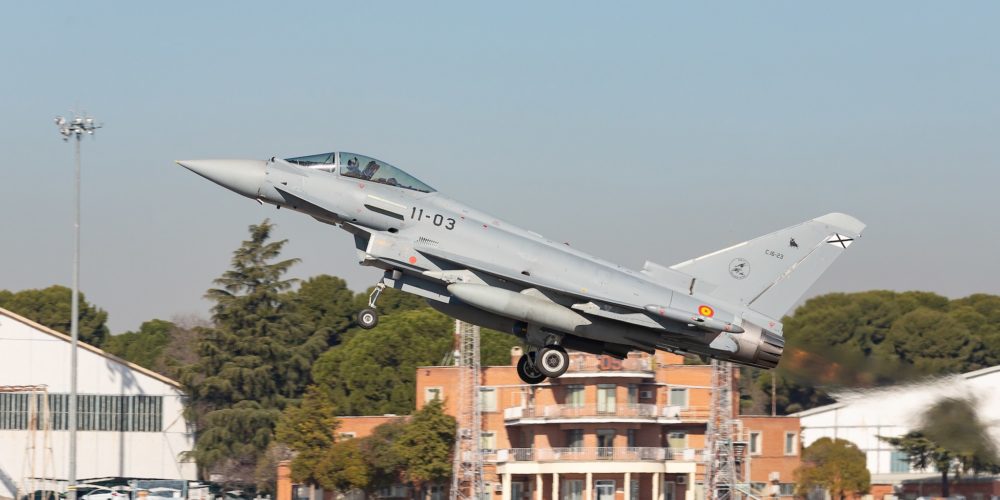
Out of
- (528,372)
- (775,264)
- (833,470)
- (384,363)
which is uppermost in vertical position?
(775,264)

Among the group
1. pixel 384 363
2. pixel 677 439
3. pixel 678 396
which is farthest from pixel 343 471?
pixel 384 363

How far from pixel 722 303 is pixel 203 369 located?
5790 cm

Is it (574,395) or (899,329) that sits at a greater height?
(899,329)

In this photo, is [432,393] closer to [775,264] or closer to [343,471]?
[343,471]

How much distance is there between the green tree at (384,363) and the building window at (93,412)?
11225mm

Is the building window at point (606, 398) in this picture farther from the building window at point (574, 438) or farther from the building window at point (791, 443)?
the building window at point (791, 443)

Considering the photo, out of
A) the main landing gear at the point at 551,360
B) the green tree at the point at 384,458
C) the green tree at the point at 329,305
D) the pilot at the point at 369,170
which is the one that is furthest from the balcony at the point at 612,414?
the green tree at the point at 329,305

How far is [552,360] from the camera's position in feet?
96.7

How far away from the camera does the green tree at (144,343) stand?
111375mm

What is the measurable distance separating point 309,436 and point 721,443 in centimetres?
1941

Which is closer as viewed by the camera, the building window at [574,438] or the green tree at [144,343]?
the building window at [574,438]

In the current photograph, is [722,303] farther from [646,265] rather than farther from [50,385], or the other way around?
[50,385]

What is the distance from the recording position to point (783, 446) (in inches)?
2566

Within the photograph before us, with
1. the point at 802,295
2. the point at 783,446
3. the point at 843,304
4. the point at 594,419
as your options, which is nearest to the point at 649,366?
the point at 594,419
